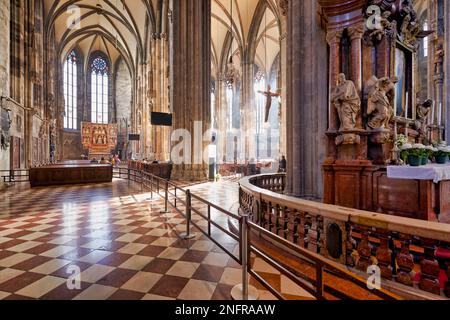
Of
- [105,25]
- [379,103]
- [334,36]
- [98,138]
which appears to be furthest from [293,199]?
[105,25]

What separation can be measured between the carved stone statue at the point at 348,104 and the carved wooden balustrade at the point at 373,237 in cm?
247

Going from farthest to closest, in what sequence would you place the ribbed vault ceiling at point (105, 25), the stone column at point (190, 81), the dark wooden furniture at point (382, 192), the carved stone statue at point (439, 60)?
the ribbed vault ceiling at point (105, 25) → the stone column at point (190, 81) → the carved stone statue at point (439, 60) → the dark wooden furniture at point (382, 192)

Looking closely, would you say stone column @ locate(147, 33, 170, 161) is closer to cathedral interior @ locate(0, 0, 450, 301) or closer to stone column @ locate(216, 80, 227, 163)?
cathedral interior @ locate(0, 0, 450, 301)

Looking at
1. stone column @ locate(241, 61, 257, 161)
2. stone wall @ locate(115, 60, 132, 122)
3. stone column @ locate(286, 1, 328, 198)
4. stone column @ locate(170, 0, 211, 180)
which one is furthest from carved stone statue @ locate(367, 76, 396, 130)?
stone wall @ locate(115, 60, 132, 122)

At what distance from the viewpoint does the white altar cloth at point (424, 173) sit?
10.9ft

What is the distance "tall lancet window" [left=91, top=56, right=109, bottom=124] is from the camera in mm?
36438

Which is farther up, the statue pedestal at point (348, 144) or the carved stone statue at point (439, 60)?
the carved stone statue at point (439, 60)

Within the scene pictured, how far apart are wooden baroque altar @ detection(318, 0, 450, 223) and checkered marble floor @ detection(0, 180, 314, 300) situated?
267 cm

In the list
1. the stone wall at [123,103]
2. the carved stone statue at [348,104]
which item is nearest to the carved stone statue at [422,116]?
the carved stone statue at [348,104]

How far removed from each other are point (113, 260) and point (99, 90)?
40.2 metres

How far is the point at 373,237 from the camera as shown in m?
2.84

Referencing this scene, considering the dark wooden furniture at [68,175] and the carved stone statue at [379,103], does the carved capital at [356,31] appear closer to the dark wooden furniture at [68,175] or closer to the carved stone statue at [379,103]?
the carved stone statue at [379,103]

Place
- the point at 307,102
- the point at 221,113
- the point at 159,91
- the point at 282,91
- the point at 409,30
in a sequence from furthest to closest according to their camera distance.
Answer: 1. the point at 221,113
2. the point at 159,91
3. the point at 282,91
4. the point at 307,102
5. the point at 409,30

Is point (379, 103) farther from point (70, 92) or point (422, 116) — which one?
point (70, 92)
